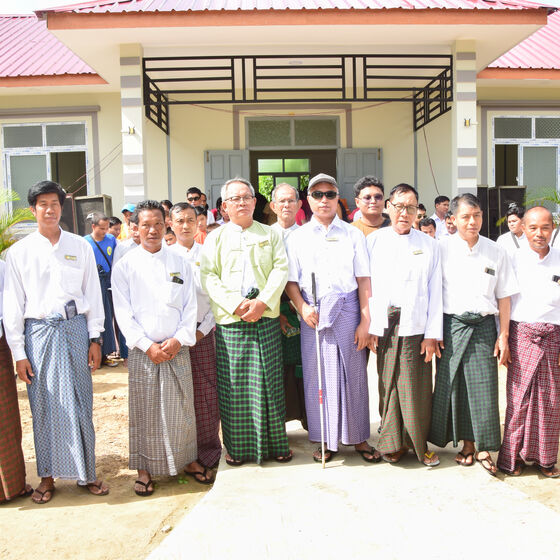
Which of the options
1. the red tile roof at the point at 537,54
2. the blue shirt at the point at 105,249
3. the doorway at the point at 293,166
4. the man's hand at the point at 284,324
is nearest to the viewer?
the man's hand at the point at 284,324

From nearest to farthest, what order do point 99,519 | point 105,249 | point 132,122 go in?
point 99,519 < point 105,249 < point 132,122

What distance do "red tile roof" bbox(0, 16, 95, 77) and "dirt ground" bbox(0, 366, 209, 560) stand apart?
7.44m

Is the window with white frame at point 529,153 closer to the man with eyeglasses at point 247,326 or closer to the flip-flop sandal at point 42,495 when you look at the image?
the man with eyeglasses at point 247,326

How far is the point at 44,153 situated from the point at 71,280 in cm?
781

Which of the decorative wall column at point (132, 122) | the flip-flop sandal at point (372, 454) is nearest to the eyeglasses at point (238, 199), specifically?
the flip-flop sandal at point (372, 454)

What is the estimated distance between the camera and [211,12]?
271 inches

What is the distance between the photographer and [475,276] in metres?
3.51

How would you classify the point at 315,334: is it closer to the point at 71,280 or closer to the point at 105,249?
the point at 71,280

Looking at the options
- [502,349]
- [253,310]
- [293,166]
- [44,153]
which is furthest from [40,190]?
[293,166]

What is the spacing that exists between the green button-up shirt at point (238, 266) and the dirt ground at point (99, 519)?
1.13 metres

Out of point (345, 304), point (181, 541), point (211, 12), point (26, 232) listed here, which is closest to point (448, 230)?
point (211, 12)

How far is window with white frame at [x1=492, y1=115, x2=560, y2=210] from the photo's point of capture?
1047 centimetres

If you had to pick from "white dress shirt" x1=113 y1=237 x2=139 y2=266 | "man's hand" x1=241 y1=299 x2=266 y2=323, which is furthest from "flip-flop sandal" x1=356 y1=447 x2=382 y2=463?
"white dress shirt" x1=113 y1=237 x2=139 y2=266

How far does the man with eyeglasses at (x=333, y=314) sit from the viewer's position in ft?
11.6
